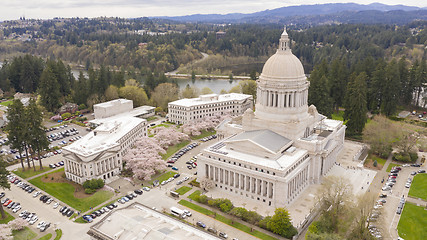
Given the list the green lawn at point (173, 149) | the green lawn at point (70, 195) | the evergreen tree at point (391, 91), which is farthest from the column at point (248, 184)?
the evergreen tree at point (391, 91)

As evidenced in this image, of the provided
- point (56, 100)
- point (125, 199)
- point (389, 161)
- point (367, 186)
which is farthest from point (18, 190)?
point (389, 161)

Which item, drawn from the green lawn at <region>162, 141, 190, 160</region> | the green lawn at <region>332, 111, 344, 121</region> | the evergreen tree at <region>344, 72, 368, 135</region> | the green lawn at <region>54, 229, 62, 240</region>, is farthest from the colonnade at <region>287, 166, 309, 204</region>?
the green lawn at <region>332, 111, 344, 121</region>

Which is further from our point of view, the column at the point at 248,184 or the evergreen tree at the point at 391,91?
the evergreen tree at the point at 391,91

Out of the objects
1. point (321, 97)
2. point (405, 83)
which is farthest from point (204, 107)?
point (405, 83)

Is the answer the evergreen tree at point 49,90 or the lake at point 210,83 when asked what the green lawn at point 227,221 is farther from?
the lake at point 210,83

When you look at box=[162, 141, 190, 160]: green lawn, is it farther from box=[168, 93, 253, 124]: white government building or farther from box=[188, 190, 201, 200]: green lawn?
box=[188, 190, 201, 200]: green lawn

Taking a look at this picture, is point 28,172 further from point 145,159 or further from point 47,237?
point 47,237

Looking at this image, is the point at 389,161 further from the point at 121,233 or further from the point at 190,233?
the point at 121,233
